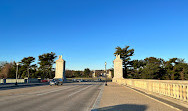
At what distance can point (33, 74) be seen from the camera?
78062 mm

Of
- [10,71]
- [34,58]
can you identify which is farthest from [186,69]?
[10,71]

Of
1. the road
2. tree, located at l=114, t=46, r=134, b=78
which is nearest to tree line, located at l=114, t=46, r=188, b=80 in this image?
tree, located at l=114, t=46, r=134, b=78

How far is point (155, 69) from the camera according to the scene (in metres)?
65.4

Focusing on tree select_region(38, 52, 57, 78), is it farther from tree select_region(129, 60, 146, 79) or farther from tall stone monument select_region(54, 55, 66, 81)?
tree select_region(129, 60, 146, 79)

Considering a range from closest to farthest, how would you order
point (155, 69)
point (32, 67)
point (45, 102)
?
point (45, 102), point (155, 69), point (32, 67)

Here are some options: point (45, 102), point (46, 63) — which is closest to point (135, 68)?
point (46, 63)

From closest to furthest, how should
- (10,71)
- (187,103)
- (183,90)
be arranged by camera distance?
→ (187,103) < (183,90) < (10,71)

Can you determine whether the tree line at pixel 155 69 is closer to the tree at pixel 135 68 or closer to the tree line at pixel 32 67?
the tree at pixel 135 68

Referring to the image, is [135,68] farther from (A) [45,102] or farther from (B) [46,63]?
(A) [45,102]

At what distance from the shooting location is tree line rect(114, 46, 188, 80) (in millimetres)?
64938

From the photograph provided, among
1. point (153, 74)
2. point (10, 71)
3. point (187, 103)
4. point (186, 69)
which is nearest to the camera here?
point (187, 103)

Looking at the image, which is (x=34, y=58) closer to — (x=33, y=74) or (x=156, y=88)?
(x=33, y=74)

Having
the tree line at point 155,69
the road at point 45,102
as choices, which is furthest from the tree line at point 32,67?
the road at point 45,102

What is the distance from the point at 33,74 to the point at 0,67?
2883 centimetres
